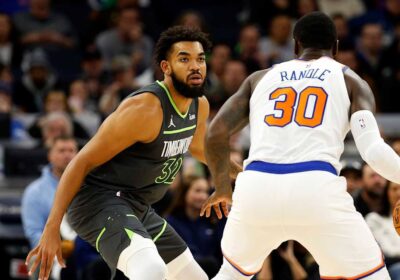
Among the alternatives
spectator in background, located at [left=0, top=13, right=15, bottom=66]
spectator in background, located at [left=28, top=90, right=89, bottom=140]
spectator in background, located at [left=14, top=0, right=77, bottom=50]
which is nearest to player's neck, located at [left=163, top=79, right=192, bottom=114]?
spectator in background, located at [left=28, top=90, right=89, bottom=140]

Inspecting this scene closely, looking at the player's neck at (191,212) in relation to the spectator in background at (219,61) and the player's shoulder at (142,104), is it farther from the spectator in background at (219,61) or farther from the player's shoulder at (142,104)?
the spectator in background at (219,61)

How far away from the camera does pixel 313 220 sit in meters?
4.86

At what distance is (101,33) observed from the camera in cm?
1298

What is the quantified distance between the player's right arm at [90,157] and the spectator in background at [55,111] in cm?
490

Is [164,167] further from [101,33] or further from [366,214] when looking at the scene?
[101,33]

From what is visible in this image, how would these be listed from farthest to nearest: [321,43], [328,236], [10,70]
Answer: [10,70] < [321,43] < [328,236]

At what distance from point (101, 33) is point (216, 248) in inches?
214

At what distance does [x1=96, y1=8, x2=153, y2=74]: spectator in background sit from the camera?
12.5 m

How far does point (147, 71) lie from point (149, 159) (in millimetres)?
6520

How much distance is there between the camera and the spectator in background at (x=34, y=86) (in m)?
11.6

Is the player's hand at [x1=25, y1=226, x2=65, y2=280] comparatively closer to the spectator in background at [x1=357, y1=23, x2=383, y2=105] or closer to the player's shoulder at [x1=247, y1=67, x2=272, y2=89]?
the player's shoulder at [x1=247, y1=67, x2=272, y2=89]

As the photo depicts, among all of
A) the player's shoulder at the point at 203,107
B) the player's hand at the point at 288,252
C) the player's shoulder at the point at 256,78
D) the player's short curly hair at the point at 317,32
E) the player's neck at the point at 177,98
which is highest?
the player's short curly hair at the point at 317,32

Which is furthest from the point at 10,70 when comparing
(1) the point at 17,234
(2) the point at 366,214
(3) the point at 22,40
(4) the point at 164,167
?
(4) the point at 164,167

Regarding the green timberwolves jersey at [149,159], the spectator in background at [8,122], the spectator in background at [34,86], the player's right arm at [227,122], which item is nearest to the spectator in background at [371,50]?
the spectator in background at [34,86]
